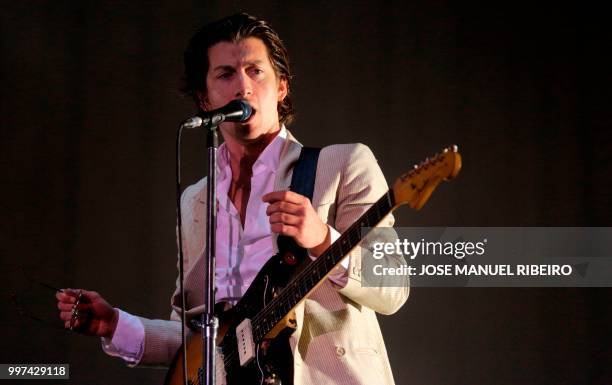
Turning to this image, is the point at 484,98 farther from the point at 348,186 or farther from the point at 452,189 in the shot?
the point at 348,186

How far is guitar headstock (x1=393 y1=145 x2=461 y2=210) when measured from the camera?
1.64 meters

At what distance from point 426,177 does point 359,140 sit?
1567 mm

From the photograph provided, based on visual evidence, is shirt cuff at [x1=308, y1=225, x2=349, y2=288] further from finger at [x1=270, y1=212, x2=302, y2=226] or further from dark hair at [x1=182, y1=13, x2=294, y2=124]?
dark hair at [x1=182, y1=13, x2=294, y2=124]

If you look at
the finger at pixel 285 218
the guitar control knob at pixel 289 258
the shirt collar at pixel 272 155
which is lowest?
the guitar control knob at pixel 289 258

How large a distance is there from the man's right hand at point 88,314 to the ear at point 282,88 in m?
0.94

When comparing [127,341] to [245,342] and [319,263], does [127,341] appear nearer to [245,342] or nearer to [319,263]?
[245,342]

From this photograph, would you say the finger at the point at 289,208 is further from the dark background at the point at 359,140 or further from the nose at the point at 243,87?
the dark background at the point at 359,140

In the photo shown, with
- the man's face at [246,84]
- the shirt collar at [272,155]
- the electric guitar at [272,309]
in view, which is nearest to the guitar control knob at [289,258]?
the electric guitar at [272,309]

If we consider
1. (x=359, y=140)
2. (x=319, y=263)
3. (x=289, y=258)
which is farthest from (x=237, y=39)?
(x=319, y=263)

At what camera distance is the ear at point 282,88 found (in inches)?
109

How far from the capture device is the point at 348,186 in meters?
2.28

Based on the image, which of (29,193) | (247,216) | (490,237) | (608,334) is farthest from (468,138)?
(29,193)

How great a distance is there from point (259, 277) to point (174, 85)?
1.54 meters

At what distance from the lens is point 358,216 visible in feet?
7.36
